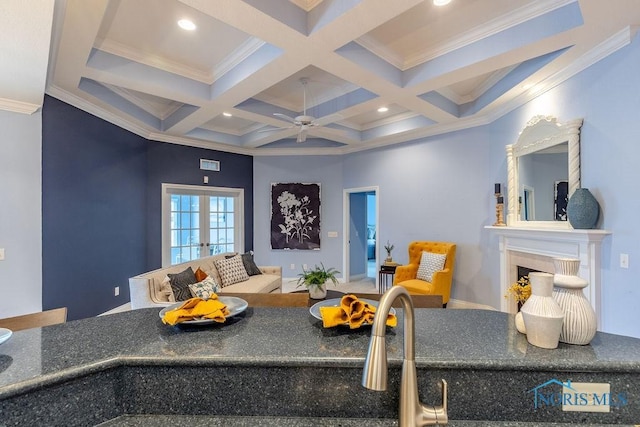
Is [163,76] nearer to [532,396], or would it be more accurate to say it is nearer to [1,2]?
[1,2]

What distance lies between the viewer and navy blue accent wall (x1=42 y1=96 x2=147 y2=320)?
10.9ft

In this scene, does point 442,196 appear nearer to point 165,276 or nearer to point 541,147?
point 541,147

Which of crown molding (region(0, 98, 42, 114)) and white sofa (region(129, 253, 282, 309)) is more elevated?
crown molding (region(0, 98, 42, 114))

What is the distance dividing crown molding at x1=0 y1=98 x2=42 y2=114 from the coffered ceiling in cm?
33

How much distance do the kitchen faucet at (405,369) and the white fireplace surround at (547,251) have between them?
236 centimetres

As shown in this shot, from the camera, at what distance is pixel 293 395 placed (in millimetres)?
813

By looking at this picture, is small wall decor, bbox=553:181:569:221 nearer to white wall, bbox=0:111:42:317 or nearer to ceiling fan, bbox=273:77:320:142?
ceiling fan, bbox=273:77:320:142

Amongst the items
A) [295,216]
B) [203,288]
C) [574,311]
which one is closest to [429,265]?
[295,216]

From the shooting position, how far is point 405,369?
670 millimetres

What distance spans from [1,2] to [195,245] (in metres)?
4.39

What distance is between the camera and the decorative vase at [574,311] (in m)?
0.86

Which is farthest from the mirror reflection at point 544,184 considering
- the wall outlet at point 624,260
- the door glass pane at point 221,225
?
the door glass pane at point 221,225

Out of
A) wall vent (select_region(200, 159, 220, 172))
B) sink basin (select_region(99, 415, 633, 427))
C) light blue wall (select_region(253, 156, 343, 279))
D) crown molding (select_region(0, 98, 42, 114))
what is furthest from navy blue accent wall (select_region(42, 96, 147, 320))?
sink basin (select_region(99, 415, 633, 427))

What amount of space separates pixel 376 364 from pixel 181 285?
287 cm
